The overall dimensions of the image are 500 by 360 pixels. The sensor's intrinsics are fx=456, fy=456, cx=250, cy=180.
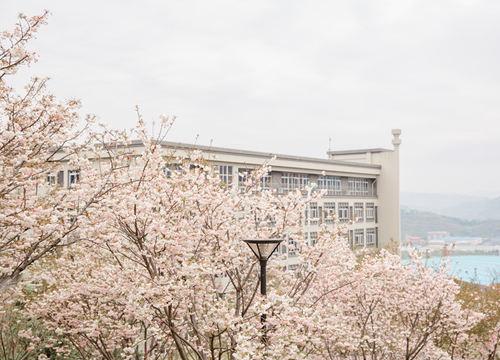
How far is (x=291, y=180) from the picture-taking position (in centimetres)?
4222

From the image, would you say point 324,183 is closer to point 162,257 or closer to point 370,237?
point 370,237

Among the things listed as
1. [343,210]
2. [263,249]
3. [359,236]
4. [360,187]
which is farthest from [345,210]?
[263,249]

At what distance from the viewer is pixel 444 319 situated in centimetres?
1312

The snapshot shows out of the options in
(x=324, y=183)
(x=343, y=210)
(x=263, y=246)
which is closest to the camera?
(x=263, y=246)

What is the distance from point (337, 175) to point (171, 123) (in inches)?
1595

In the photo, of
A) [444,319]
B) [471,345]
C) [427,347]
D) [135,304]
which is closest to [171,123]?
[135,304]

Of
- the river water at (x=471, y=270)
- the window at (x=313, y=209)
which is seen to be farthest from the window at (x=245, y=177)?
the window at (x=313, y=209)

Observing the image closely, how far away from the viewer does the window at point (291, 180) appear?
135ft

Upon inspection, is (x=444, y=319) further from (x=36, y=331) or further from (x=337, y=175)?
(x=337, y=175)

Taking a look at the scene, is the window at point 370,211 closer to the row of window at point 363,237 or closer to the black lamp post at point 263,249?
the row of window at point 363,237

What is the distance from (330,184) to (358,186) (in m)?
6.65

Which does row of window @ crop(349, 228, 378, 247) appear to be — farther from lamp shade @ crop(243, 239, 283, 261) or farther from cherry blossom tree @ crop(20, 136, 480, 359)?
lamp shade @ crop(243, 239, 283, 261)

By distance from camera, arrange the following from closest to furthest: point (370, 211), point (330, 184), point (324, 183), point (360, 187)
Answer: point (324, 183) < point (330, 184) < point (360, 187) < point (370, 211)

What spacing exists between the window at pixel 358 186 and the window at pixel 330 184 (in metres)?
→ 2.78
